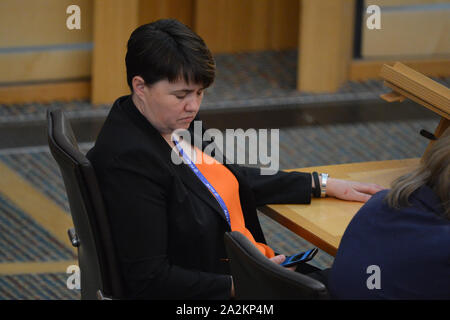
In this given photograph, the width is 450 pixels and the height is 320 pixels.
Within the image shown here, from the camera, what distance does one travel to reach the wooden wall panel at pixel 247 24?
159 inches

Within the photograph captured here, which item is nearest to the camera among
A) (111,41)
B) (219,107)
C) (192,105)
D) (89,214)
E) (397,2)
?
(89,214)

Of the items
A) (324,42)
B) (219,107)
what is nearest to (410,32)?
(324,42)

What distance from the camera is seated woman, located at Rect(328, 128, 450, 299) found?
4.51ft

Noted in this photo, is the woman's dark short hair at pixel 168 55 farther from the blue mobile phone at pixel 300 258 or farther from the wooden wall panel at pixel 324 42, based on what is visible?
the wooden wall panel at pixel 324 42

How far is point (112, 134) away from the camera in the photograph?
165 centimetres

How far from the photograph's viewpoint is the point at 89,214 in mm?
1561

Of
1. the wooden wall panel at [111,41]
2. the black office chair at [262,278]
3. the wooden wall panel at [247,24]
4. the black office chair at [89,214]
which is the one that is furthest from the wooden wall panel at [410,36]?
the black office chair at [262,278]

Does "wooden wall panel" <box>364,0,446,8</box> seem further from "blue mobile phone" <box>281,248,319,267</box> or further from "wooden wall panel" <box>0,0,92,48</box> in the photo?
"blue mobile phone" <box>281,248,319,267</box>

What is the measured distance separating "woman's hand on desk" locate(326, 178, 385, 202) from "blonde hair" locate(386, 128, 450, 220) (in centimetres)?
48

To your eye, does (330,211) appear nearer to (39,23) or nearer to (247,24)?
(39,23)

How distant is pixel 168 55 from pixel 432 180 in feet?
1.97

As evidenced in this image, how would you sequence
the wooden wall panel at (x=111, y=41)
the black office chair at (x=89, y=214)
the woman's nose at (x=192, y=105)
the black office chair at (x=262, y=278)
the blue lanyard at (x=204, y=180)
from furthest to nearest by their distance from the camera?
the wooden wall panel at (x=111, y=41), the blue lanyard at (x=204, y=180), the woman's nose at (x=192, y=105), the black office chair at (x=89, y=214), the black office chair at (x=262, y=278)

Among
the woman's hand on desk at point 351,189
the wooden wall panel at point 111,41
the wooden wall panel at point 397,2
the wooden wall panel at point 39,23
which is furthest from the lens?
the wooden wall panel at point 397,2

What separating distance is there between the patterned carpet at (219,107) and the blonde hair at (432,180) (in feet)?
5.81
